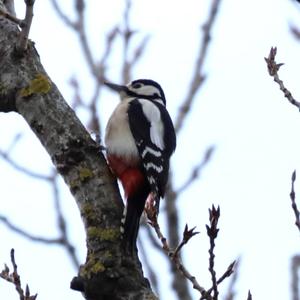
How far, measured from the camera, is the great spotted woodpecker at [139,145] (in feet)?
11.8

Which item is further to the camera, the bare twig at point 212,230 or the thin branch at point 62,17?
the thin branch at point 62,17

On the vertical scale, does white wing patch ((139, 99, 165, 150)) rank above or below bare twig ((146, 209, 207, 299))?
above

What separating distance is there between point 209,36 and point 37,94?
7.35 ft

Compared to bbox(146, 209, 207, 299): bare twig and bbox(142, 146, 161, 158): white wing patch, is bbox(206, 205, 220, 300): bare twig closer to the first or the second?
bbox(146, 209, 207, 299): bare twig

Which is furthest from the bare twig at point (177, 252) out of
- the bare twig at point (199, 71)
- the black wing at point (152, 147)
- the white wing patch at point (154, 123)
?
the bare twig at point (199, 71)

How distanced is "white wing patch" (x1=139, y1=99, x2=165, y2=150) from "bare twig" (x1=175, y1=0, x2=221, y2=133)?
1.00ft

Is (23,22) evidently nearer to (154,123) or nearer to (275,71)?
(275,71)

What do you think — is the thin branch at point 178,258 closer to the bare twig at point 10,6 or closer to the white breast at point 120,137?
the white breast at point 120,137

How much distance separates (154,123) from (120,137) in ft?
0.66

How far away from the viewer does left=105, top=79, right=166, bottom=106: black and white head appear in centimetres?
481

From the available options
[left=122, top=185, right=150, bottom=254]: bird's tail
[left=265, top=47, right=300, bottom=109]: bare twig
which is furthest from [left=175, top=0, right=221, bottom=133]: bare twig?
[left=265, top=47, right=300, bottom=109]: bare twig

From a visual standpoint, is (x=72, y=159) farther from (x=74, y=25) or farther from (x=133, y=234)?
(x=74, y=25)

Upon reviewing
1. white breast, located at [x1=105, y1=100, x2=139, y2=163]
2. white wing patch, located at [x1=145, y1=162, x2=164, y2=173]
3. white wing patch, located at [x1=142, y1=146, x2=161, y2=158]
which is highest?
white breast, located at [x1=105, y1=100, x2=139, y2=163]

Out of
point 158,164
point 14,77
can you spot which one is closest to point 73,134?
point 14,77
